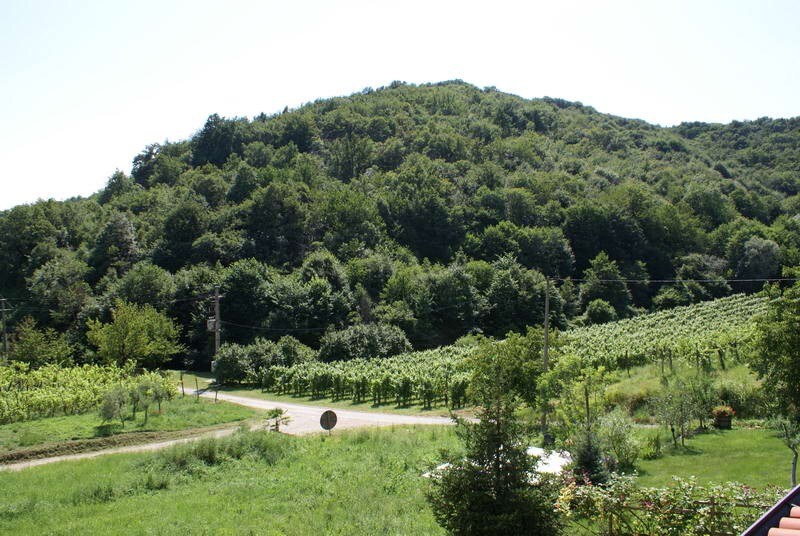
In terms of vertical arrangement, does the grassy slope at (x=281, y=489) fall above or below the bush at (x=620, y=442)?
below

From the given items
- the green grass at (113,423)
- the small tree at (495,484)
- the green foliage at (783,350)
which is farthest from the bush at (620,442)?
the green grass at (113,423)

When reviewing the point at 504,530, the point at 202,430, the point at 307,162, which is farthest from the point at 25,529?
the point at 307,162

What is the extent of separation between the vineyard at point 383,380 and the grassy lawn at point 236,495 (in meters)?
13.7

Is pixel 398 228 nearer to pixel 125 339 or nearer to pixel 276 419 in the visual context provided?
pixel 125 339

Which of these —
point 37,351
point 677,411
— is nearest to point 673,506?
point 677,411

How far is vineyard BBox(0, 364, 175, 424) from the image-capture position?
92.1ft

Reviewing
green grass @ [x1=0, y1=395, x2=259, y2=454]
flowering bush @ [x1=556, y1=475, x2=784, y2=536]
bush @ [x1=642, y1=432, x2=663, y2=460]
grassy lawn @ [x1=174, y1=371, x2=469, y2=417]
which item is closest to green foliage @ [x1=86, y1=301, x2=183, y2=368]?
grassy lawn @ [x1=174, y1=371, x2=469, y2=417]

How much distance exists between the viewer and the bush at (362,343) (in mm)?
49156

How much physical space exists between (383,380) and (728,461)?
22.7m

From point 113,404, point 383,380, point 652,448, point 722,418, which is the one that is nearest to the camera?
point 652,448

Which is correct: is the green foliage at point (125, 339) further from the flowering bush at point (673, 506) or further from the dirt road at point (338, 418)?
the flowering bush at point (673, 506)

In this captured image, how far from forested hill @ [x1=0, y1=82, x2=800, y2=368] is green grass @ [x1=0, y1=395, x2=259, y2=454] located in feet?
74.9

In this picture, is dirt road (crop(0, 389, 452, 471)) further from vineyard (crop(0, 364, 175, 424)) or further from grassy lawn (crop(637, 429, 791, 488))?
grassy lawn (crop(637, 429, 791, 488))

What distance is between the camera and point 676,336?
4675cm
